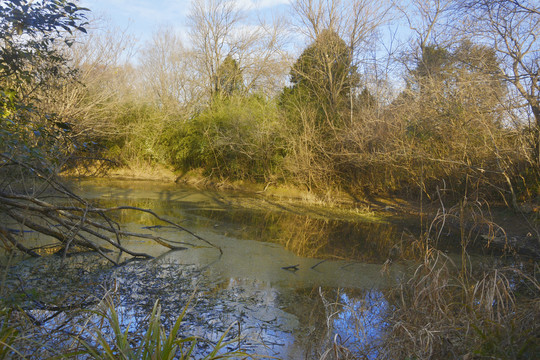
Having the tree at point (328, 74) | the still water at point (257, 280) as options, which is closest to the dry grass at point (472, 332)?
the still water at point (257, 280)

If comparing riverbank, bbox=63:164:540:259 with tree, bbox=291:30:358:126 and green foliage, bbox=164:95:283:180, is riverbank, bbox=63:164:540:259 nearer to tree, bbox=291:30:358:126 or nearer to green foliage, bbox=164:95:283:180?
green foliage, bbox=164:95:283:180

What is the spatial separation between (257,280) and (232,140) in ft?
39.3

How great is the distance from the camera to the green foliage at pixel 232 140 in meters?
16.4

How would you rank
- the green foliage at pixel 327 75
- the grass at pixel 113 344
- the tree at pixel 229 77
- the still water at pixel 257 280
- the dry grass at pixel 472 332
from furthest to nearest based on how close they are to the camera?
1. the tree at pixel 229 77
2. the green foliage at pixel 327 75
3. the still water at pixel 257 280
4. the dry grass at pixel 472 332
5. the grass at pixel 113 344

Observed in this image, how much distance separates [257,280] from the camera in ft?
18.6

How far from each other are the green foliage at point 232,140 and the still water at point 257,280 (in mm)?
6122

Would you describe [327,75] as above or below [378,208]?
above

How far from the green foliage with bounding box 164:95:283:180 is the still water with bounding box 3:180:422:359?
6.12m

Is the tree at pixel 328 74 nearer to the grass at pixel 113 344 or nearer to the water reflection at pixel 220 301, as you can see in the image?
the water reflection at pixel 220 301

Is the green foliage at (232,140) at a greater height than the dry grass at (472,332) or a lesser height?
greater

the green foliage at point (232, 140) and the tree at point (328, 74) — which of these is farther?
the tree at point (328, 74)

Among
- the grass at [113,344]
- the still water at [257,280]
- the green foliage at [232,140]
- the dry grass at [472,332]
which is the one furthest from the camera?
the green foliage at [232,140]

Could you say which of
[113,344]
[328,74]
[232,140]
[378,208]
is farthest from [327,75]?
[113,344]

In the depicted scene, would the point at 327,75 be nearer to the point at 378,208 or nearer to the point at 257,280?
the point at 378,208
